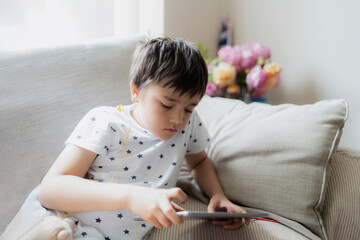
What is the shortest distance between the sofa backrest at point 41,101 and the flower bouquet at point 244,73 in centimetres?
66

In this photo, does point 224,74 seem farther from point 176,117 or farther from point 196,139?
point 176,117

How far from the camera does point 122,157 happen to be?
93 centimetres

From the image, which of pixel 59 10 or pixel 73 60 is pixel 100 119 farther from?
pixel 59 10

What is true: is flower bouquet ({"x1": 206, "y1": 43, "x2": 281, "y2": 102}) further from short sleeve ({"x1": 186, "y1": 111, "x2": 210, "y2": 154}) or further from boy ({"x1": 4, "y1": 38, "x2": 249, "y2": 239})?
boy ({"x1": 4, "y1": 38, "x2": 249, "y2": 239})

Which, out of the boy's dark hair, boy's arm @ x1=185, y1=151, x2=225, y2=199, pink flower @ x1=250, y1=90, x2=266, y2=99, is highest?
the boy's dark hair

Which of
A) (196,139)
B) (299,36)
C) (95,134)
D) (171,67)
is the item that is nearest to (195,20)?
(299,36)

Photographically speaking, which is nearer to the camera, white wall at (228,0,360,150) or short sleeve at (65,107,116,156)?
short sleeve at (65,107,116,156)

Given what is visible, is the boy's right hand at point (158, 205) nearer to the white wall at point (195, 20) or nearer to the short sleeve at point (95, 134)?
the short sleeve at point (95, 134)

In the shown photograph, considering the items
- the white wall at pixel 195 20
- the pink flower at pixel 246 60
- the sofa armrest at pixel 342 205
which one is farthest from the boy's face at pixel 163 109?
the white wall at pixel 195 20

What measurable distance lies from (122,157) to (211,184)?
296mm

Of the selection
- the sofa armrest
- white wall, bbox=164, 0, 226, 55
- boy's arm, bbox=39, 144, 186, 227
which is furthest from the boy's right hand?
white wall, bbox=164, 0, 226, 55

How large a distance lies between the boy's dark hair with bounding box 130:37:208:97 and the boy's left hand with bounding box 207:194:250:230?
31cm

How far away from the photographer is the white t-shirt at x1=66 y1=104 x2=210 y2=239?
0.87 meters

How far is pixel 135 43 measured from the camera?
1230 millimetres
